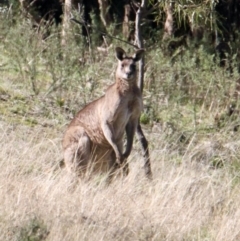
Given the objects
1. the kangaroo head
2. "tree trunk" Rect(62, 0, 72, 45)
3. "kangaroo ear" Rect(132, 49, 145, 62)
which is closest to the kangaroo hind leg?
the kangaroo head

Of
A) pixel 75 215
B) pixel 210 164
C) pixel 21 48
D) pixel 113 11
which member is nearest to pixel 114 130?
pixel 210 164

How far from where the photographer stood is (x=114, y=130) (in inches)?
356

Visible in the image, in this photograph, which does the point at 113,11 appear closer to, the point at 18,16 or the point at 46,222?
the point at 18,16

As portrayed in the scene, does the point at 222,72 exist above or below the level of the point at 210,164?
above

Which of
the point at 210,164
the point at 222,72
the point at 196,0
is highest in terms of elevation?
A: the point at 196,0

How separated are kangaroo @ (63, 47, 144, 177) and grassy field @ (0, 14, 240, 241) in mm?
253

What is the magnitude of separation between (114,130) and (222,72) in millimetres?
3294

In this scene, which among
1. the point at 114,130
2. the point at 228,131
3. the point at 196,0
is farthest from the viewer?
the point at 228,131

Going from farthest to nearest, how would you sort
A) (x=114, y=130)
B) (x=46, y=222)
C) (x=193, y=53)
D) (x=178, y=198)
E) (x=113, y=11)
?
(x=113, y=11)
(x=193, y=53)
(x=114, y=130)
(x=178, y=198)
(x=46, y=222)

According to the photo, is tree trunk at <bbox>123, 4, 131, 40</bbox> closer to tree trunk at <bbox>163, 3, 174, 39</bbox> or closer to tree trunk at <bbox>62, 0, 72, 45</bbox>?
tree trunk at <bbox>163, 3, 174, 39</bbox>

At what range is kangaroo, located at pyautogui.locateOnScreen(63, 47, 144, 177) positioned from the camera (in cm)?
892

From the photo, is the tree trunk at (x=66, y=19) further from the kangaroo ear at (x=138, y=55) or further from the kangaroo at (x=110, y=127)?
the kangaroo ear at (x=138, y=55)

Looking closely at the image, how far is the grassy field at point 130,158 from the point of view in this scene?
6.94 m

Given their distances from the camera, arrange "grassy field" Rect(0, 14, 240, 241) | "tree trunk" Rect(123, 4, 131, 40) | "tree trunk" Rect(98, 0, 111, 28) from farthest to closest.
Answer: "tree trunk" Rect(98, 0, 111, 28) < "tree trunk" Rect(123, 4, 131, 40) < "grassy field" Rect(0, 14, 240, 241)
